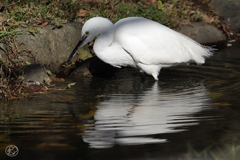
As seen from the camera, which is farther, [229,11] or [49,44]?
[229,11]

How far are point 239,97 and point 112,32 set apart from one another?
2172 mm

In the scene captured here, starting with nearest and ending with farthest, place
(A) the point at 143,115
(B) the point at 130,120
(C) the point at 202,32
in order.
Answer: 1. (B) the point at 130,120
2. (A) the point at 143,115
3. (C) the point at 202,32

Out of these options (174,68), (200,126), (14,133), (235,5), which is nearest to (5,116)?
(14,133)

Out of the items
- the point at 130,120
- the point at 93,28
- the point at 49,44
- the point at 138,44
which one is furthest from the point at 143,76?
the point at 130,120

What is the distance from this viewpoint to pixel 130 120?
6.34 metres

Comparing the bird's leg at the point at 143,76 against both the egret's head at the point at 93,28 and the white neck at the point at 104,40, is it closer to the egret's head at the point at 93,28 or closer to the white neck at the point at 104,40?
the white neck at the point at 104,40

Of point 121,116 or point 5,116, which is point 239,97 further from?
point 5,116

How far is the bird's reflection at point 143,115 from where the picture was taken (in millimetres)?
5605

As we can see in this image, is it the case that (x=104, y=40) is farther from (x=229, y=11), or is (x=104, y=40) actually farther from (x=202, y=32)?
(x=229, y=11)

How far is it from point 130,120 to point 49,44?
11.7 feet

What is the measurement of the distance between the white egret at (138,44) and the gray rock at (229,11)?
4.35 metres

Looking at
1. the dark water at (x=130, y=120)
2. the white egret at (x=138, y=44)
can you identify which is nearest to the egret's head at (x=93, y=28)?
the white egret at (x=138, y=44)

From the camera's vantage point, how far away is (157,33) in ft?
29.3

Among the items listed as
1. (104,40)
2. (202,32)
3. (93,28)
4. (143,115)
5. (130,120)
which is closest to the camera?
(130,120)
